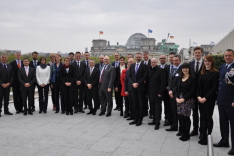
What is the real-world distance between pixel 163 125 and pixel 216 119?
2283 millimetres

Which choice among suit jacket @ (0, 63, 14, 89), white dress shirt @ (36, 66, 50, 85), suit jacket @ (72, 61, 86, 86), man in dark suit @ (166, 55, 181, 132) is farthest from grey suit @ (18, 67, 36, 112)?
man in dark suit @ (166, 55, 181, 132)

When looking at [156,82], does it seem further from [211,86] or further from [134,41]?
[134,41]

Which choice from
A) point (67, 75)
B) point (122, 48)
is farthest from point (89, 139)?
point (122, 48)

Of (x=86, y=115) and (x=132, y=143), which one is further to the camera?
(x=86, y=115)

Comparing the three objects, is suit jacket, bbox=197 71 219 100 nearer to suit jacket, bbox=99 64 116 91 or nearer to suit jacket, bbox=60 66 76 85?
suit jacket, bbox=99 64 116 91

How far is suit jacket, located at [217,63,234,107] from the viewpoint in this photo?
15.1ft

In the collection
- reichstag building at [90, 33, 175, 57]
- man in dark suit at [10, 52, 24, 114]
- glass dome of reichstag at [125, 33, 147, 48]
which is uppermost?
glass dome of reichstag at [125, 33, 147, 48]

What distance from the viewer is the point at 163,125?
6.87 metres

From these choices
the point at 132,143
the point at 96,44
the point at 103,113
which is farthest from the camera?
the point at 96,44

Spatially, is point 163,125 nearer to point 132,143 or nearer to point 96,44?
point 132,143

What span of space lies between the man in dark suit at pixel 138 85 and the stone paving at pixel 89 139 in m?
0.40

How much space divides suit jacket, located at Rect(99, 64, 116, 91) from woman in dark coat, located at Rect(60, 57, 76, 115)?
3.97 ft

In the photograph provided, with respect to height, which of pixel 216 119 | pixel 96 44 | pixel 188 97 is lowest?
pixel 216 119

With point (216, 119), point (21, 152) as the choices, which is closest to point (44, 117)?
point (21, 152)
